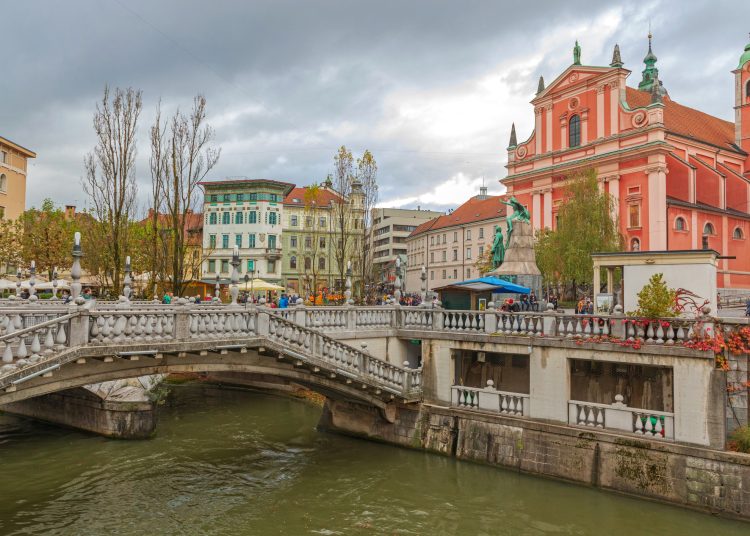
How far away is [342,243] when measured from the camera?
29328 millimetres

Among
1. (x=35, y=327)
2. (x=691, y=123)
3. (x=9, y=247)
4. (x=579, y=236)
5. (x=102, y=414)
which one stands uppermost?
(x=691, y=123)

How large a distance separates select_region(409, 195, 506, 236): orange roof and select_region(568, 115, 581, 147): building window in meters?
20.0

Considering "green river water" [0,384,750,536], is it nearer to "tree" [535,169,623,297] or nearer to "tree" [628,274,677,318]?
"tree" [628,274,677,318]

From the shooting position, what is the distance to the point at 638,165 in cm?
3906

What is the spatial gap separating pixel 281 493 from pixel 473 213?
195 ft

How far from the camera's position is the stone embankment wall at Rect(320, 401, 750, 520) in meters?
13.6

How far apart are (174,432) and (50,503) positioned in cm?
706

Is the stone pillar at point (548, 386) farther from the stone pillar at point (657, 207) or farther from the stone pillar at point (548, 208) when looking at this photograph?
the stone pillar at point (548, 208)

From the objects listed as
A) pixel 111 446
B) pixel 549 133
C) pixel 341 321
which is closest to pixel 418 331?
pixel 341 321

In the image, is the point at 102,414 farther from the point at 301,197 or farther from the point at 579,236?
the point at 301,197

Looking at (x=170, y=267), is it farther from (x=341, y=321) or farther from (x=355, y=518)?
(x=355, y=518)

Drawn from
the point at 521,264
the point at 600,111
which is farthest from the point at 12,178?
the point at 600,111

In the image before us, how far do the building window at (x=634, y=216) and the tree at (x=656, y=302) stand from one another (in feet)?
85.1

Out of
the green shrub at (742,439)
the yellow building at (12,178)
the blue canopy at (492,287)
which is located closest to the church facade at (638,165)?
the blue canopy at (492,287)
